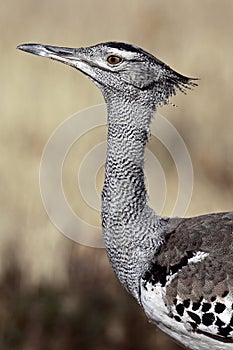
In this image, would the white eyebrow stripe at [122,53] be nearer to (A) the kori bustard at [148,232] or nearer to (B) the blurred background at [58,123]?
(A) the kori bustard at [148,232]

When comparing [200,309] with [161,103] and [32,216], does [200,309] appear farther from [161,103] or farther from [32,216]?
[32,216]

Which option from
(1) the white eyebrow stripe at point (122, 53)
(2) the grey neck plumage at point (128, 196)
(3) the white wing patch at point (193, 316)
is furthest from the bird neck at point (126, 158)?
(3) the white wing patch at point (193, 316)

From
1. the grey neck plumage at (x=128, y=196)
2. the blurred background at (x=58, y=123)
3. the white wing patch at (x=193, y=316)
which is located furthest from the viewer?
the blurred background at (x=58, y=123)

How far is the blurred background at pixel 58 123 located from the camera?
581 cm

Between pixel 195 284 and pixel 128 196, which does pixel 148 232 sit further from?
pixel 195 284

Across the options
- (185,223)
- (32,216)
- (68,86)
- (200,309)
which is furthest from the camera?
(68,86)

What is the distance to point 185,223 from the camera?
4266mm

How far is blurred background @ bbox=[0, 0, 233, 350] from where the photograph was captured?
5.81m

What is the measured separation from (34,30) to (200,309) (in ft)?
14.8

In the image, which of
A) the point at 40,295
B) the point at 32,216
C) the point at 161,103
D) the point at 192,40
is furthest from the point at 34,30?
the point at 161,103

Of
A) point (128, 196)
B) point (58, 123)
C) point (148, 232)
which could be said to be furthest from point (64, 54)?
point (58, 123)

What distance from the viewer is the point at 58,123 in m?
7.33

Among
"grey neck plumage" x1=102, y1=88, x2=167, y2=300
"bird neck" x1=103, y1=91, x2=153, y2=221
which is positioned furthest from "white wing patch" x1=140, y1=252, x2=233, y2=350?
"bird neck" x1=103, y1=91, x2=153, y2=221

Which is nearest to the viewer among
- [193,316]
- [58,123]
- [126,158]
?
A: [193,316]
